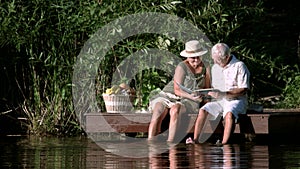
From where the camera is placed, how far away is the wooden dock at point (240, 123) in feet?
44.5

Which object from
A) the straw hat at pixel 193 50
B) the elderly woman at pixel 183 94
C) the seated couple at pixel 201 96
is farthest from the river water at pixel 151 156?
Answer: the straw hat at pixel 193 50

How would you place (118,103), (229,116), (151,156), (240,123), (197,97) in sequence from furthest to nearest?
(118,103)
(197,97)
(240,123)
(229,116)
(151,156)

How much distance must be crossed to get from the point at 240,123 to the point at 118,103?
1.87m

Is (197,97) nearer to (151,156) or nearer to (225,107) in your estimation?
(225,107)

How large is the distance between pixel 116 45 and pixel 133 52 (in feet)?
0.97

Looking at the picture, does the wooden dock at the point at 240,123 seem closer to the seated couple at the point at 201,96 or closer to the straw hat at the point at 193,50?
the seated couple at the point at 201,96

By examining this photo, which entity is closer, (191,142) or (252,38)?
(191,142)

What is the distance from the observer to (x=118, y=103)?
14711 mm

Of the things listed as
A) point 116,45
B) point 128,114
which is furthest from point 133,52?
point 128,114

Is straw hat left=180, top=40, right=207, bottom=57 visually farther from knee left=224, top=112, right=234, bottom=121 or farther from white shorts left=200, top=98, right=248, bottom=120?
knee left=224, top=112, right=234, bottom=121

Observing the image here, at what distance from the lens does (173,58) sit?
15398 millimetres

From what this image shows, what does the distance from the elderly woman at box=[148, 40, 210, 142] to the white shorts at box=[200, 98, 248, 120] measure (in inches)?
9.6

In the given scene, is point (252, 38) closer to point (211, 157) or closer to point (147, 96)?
point (147, 96)

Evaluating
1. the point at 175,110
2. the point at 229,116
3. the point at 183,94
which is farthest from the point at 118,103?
the point at 229,116
